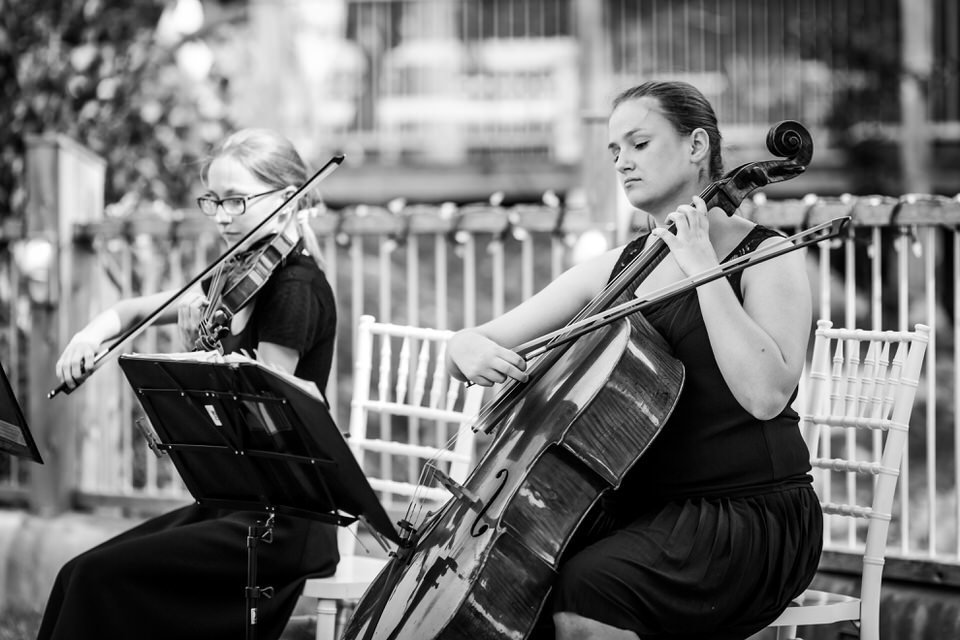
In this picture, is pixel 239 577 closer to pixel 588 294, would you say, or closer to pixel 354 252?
pixel 588 294

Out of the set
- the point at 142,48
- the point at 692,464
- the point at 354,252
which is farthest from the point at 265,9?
the point at 692,464

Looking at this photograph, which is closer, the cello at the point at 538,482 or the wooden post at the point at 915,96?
the cello at the point at 538,482

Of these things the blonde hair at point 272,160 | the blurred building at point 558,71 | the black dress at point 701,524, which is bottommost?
the black dress at point 701,524

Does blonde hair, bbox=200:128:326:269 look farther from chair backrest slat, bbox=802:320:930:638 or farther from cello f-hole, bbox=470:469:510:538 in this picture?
chair backrest slat, bbox=802:320:930:638

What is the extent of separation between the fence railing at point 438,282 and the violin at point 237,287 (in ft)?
4.38

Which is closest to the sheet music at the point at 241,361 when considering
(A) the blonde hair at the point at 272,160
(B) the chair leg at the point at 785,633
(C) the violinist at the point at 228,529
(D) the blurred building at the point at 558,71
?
(C) the violinist at the point at 228,529

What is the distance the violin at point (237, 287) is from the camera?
2641 mm

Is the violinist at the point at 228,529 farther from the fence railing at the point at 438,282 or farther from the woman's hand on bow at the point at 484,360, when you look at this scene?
the fence railing at the point at 438,282

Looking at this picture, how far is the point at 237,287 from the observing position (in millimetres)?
2682

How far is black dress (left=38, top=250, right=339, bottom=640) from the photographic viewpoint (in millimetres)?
2602

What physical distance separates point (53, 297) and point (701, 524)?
307 centimetres

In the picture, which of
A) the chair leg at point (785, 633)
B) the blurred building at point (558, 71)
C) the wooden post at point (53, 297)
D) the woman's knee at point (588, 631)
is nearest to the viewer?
the woman's knee at point (588, 631)

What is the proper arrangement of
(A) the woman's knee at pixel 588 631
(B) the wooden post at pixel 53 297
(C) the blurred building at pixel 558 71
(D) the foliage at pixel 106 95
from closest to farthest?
1. (A) the woman's knee at pixel 588 631
2. (B) the wooden post at pixel 53 297
3. (D) the foliage at pixel 106 95
4. (C) the blurred building at pixel 558 71

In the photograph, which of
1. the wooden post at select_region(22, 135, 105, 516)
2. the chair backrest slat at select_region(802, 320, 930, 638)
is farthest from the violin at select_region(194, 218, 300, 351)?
the wooden post at select_region(22, 135, 105, 516)
